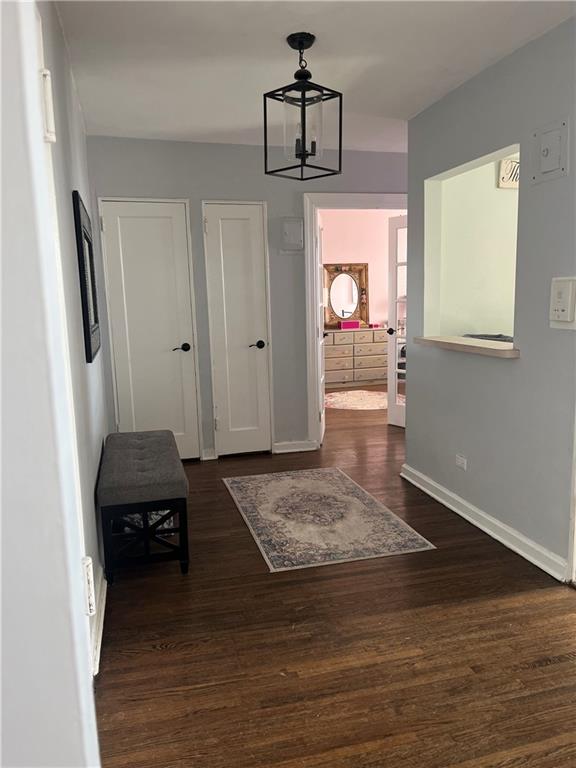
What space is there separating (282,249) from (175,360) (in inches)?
50.1

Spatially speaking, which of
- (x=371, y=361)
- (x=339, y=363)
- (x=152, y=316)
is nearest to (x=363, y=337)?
(x=371, y=361)

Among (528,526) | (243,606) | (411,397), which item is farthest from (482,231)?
(243,606)

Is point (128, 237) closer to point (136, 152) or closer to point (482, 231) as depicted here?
point (136, 152)

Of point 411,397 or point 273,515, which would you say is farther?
point 411,397

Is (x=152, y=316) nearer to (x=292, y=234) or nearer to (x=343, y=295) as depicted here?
(x=292, y=234)

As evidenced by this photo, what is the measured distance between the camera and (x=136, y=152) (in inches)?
175

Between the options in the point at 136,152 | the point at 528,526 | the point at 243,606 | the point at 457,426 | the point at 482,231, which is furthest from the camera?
the point at 136,152

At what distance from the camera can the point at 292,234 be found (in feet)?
15.8

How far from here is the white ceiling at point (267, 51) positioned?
7.98 feet

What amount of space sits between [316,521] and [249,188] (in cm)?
273

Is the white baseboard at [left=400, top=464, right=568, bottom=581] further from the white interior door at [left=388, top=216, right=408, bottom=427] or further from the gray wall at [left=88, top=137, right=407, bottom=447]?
the white interior door at [left=388, top=216, right=408, bottom=427]

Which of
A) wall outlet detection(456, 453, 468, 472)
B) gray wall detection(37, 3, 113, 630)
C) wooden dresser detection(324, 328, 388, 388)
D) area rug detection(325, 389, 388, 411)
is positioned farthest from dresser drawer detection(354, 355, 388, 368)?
gray wall detection(37, 3, 113, 630)

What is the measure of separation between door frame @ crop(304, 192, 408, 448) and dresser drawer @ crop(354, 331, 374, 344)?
3.02 meters

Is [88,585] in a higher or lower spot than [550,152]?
lower
